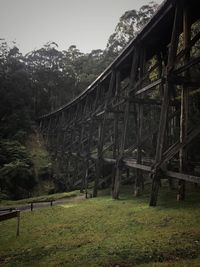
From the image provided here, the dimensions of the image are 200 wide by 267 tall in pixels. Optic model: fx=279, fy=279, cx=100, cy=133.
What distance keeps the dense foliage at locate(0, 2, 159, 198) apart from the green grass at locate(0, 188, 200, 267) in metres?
14.4

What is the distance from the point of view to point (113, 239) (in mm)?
6332

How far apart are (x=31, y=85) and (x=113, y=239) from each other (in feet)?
134

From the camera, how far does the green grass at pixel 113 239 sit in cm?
523

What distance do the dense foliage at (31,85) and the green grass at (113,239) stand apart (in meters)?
14.4

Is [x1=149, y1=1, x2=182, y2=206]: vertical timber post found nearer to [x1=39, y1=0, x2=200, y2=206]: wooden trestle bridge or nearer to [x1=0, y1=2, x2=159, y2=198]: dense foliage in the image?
[x1=39, y1=0, x2=200, y2=206]: wooden trestle bridge

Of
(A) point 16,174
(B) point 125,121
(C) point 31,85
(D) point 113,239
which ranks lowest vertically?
(A) point 16,174

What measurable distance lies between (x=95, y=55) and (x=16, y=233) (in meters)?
43.3

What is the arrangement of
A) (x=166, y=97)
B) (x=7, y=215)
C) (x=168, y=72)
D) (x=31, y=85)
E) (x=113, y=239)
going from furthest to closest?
(x=31, y=85) → (x=166, y=97) → (x=168, y=72) → (x=7, y=215) → (x=113, y=239)

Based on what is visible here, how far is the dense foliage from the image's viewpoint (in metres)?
23.6

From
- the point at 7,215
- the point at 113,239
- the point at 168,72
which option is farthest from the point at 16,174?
the point at 113,239

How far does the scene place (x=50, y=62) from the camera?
49844mm

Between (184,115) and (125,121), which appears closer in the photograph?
(184,115)

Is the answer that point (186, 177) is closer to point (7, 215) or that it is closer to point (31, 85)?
point (7, 215)

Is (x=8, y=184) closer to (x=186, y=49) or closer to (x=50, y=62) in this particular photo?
(x=186, y=49)
